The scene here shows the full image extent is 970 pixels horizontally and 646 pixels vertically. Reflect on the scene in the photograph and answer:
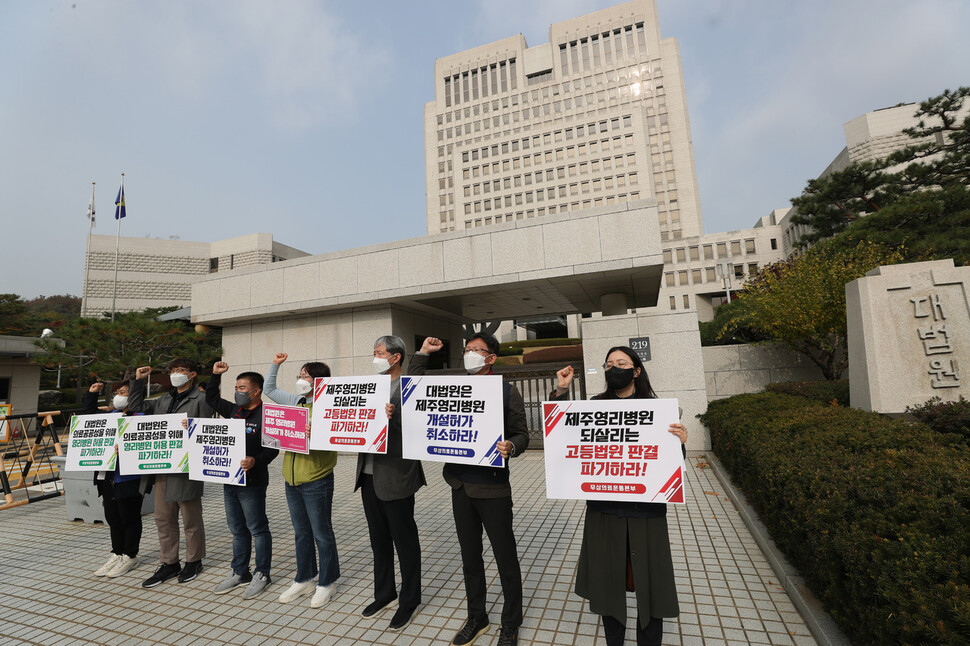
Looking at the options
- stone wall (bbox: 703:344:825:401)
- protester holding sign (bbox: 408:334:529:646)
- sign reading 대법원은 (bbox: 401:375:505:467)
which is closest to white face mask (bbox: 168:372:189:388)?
sign reading 대법원은 (bbox: 401:375:505:467)

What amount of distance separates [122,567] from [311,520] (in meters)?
2.80

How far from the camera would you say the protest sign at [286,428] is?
432 cm

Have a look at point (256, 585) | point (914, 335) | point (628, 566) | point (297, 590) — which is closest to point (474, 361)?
point (628, 566)

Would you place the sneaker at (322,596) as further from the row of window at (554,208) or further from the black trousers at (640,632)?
the row of window at (554,208)

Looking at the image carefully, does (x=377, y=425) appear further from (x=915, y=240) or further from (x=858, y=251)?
(x=915, y=240)

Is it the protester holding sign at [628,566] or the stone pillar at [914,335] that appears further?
the stone pillar at [914,335]

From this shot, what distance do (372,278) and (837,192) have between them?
77.9 ft

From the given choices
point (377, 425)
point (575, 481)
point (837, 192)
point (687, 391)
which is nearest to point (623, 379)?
point (575, 481)

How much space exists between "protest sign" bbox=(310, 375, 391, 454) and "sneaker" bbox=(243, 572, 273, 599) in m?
1.48

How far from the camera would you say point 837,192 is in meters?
22.2

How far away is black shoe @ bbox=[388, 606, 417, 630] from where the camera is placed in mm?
3609

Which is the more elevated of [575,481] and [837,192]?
[837,192]

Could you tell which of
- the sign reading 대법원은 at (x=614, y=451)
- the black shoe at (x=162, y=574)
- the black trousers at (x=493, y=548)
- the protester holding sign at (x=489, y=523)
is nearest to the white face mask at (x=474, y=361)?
the protester holding sign at (x=489, y=523)

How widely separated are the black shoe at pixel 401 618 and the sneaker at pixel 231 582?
1955 mm
